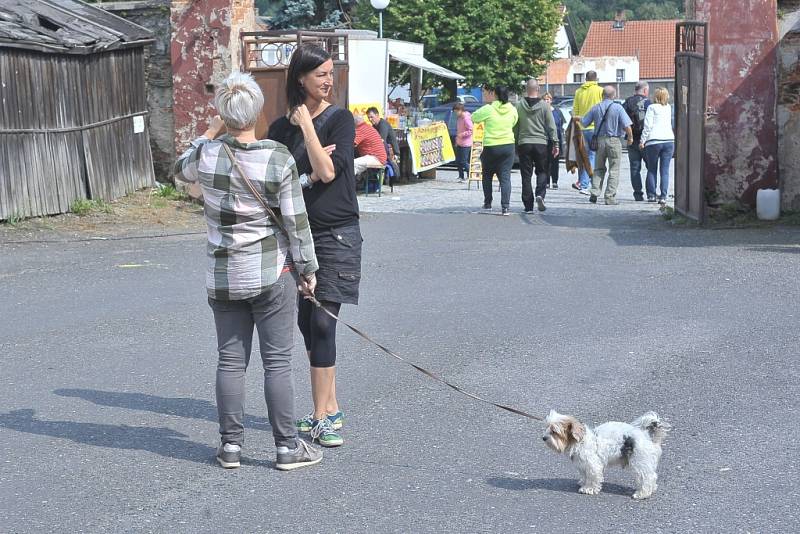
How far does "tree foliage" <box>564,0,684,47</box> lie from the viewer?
123 m

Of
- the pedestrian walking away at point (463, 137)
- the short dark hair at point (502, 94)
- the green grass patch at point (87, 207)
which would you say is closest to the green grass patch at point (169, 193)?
the green grass patch at point (87, 207)

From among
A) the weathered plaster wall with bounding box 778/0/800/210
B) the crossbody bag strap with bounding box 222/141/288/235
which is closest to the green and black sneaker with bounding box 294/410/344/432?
the crossbody bag strap with bounding box 222/141/288/235

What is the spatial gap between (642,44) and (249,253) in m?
88.0

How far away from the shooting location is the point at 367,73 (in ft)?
72.4

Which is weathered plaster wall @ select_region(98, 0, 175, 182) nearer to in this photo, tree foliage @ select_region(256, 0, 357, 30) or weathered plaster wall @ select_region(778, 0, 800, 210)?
weathered plaster wall @ select_region(778, 0, 800, 210)

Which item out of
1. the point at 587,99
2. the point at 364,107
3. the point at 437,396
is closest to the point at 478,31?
the point at 364,107

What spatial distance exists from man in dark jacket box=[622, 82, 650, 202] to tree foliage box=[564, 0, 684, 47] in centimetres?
10290

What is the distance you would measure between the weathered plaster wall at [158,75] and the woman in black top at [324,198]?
1291cm

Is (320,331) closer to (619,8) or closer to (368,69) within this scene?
(368,69)

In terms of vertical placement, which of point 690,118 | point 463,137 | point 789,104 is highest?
point 789,104

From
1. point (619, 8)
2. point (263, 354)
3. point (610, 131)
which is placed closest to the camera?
point (263, 354)

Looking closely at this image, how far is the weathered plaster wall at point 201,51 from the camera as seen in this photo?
682 inches

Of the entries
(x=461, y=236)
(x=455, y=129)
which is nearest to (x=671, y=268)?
(x=461, y=236)

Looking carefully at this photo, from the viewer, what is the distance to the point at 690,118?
48.8 feet
